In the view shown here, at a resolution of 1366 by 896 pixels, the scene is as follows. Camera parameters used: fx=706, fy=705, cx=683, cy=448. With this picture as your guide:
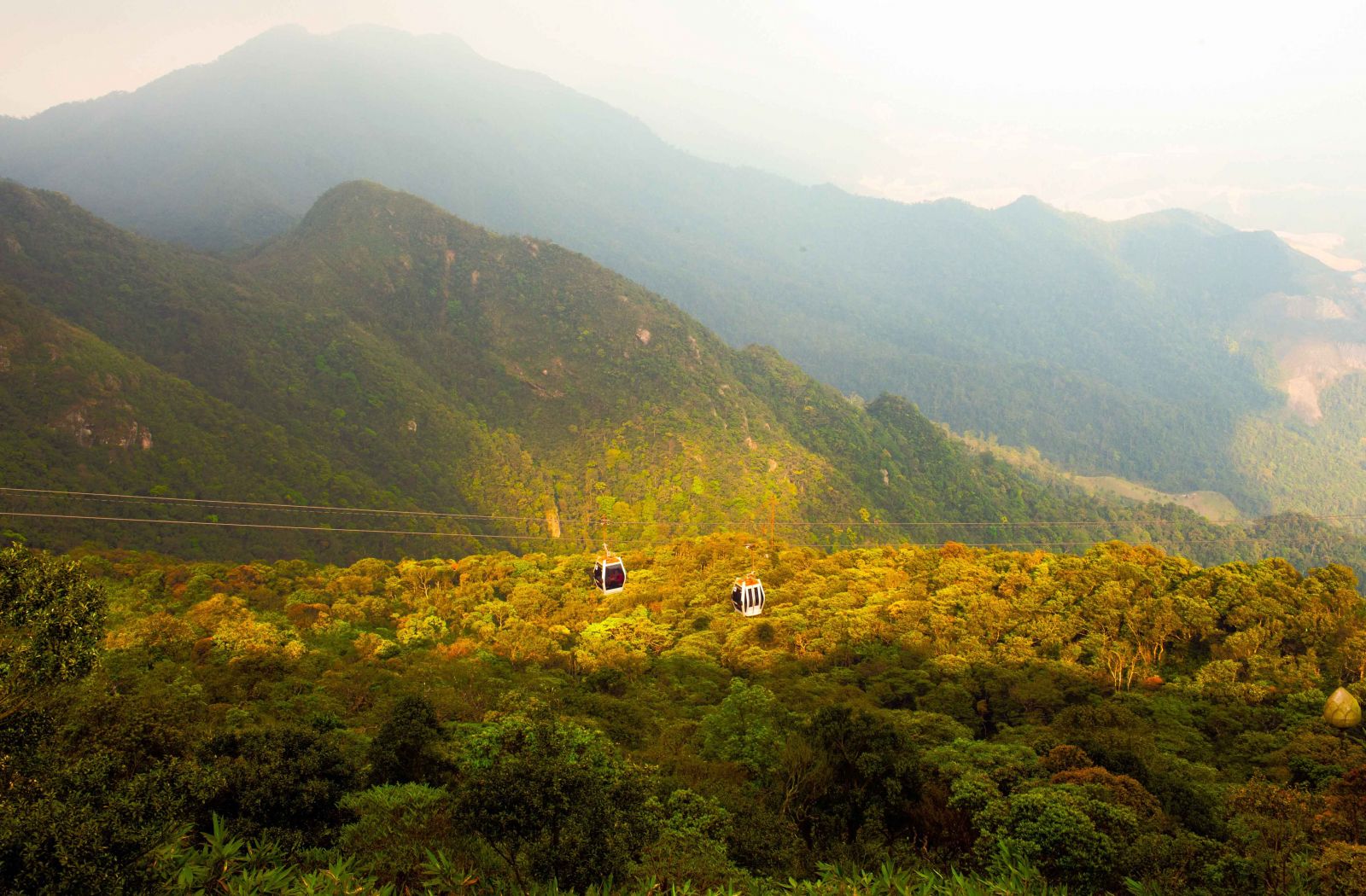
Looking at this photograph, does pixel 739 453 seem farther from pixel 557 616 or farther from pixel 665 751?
pixel 665 751

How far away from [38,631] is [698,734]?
2071 centimetres

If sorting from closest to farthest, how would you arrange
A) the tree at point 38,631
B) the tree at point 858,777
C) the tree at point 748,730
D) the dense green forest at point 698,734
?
the tree at point 38,631, the dense green forest at point 698,734, the tree at point 858,777, the tree at point 748,730

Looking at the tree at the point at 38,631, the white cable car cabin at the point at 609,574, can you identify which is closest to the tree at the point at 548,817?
the tree at the point at 38,631

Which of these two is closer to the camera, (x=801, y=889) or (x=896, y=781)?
(x=801, y=889)

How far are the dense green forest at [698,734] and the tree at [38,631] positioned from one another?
1.6 inches

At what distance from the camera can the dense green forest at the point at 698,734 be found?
35.8 ft

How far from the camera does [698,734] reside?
26797 mm

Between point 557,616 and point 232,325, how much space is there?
81.0m

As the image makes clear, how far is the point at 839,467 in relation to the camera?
4683 inches

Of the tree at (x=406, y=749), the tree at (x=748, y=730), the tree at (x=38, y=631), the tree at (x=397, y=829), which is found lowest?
the tree at (x=748, y=730)

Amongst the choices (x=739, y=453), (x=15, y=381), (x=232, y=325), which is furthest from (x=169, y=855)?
(x=232, y=325)

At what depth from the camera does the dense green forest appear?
429 inches

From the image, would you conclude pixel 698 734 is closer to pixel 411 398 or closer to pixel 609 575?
pixel 609 575

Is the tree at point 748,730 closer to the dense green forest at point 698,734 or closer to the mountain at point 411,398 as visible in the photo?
the dense green forest at point 698,734
